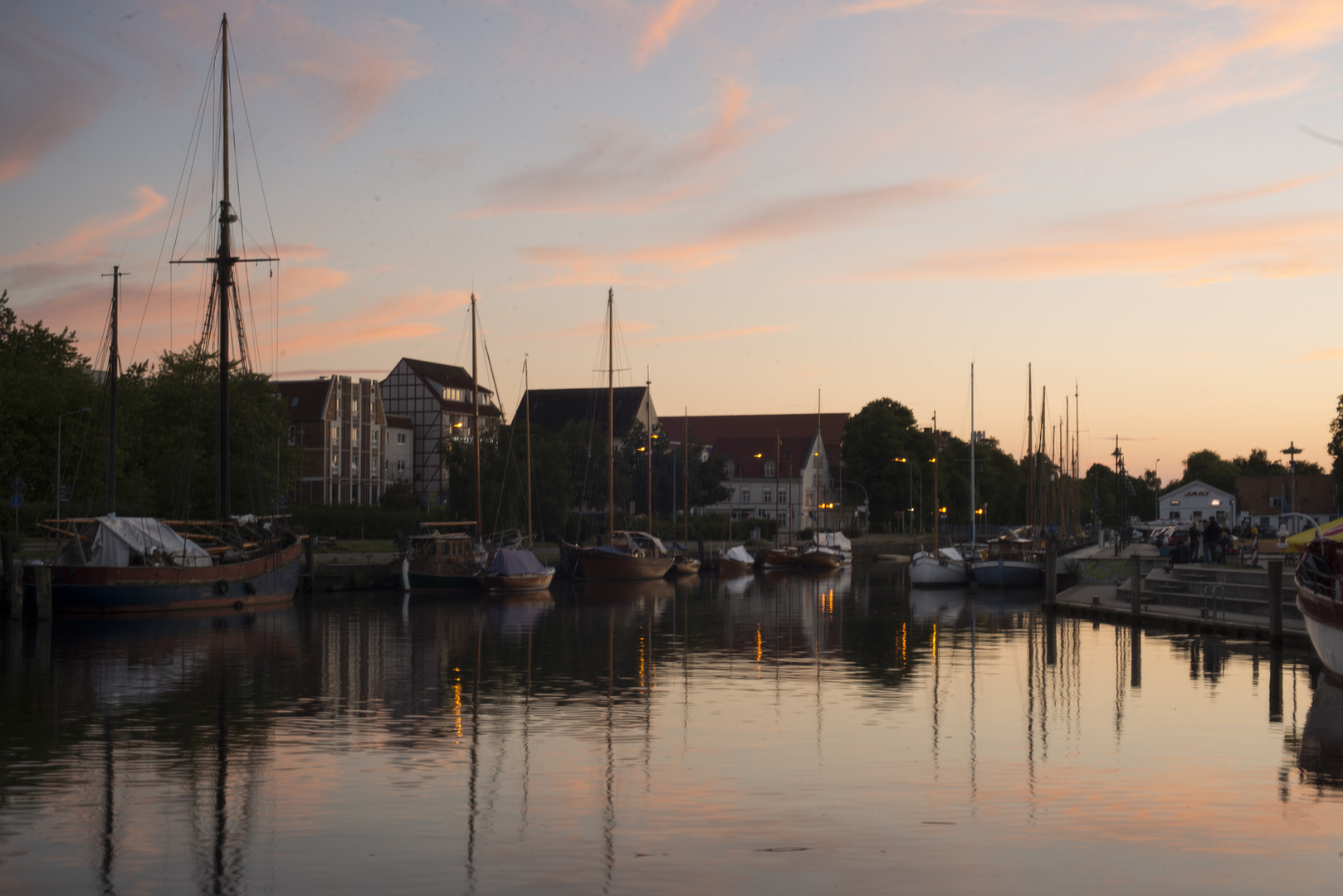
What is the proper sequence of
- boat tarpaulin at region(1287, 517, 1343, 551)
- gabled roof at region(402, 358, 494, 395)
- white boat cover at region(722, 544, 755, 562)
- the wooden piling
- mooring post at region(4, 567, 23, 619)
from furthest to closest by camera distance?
gabled roof at region(402, 358, 494, 395) < white boat cover at region(722, 544, 755, 562) < the wooden piling < mooring post at region(4, 567, 23, 619) < boat tarpaulin at region(1287, 517, 1343, 551)

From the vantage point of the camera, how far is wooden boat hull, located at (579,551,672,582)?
80000 mm

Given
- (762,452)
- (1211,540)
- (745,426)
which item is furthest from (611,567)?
(745,426)

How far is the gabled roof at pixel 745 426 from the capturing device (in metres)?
182

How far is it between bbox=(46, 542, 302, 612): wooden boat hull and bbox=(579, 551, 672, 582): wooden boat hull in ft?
83.9

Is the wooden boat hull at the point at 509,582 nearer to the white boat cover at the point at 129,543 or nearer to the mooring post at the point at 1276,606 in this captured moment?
the white boat cover at the point at 129,543

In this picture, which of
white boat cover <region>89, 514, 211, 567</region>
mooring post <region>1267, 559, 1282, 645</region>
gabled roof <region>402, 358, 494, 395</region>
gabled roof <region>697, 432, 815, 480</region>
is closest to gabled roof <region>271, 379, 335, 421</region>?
gabled roof <region>402, 358, 494, 395</region>

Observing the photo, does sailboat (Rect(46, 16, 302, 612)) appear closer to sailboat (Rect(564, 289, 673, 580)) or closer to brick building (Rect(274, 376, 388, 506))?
sailboat (Rect(564, 289, 673, 580))

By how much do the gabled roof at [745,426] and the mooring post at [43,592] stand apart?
132803 mm

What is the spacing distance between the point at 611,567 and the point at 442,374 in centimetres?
7993

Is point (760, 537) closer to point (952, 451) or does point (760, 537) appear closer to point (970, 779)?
point (952, 451)

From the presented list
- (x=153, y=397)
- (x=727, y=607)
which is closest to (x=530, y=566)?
(x=727, y=607)

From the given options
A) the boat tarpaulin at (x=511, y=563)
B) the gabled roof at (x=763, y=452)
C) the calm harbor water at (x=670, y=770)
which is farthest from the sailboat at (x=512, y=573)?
the gabled roof at (x=763, y=452)

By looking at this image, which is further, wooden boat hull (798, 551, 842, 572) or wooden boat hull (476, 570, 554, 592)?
wooden boat hull (798, 551, 842, 572)

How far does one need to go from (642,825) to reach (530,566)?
182ft
